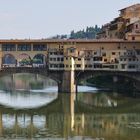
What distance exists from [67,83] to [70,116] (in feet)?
49.4

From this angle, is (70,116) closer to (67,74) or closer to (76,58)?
(67,74)

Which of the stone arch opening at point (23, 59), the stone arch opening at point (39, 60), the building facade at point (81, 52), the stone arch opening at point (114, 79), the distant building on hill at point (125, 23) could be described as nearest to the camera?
the building facade at point (81, 52)

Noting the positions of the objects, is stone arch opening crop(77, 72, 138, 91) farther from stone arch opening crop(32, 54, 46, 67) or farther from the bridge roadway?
stone arch opening crop(32, 54, 46, 67)

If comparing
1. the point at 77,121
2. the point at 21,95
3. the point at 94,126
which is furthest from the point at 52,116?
the point at 21,95

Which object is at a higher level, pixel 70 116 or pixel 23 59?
pixel 23 59

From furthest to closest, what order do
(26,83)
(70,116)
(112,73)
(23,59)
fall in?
(26,83) → (23,59) → (112,73) → (70,116)

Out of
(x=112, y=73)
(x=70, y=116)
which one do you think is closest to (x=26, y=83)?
(x=112, y=73)

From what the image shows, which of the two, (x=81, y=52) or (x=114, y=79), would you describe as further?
(x=114, y=79)

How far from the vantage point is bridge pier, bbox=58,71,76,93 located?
49562 millimetres

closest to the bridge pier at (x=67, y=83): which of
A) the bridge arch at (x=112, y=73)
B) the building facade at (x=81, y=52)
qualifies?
the building facade at (x=81, y=52)

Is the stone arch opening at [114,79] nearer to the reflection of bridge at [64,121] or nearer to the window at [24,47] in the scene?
the window at [24,47]

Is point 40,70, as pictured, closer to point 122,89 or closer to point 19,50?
point 19,50

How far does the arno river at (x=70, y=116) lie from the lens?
2741cm

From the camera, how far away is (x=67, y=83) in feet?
163
